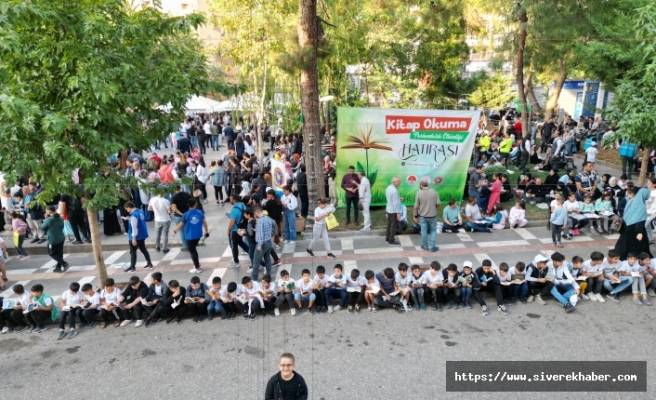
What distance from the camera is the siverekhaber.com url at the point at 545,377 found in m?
5.72

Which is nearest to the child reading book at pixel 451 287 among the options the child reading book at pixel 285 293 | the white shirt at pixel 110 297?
the child reading book at pixel 285 293

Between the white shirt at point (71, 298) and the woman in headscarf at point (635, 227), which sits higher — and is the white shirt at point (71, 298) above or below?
below

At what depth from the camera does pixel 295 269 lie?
31.4ft

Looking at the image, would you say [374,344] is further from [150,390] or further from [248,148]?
[248,148]

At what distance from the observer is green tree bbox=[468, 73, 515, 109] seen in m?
25.8

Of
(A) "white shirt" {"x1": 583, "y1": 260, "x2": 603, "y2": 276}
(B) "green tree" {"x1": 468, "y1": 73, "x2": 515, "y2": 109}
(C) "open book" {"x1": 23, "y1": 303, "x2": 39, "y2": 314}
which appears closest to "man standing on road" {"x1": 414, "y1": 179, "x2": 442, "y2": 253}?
(A) "white shirt" {"x1": 583, "y1": 260, "x2": 603, "y2": 276}

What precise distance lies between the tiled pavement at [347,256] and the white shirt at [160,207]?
0.84 m

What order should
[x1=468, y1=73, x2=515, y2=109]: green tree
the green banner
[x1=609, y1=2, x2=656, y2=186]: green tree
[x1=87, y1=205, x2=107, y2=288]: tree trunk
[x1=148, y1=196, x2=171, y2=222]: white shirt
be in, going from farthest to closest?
[x1=468, y1=73, x2=515, y2=109]: green tree, the green banner, [x1=148, y1=196, x2=171, y2=222]: white shirt, [x1=609, y1=2, x2=656, y2=186]: green tree, [x1=87, y1=205, x2=107, y2=288]: tree trunk

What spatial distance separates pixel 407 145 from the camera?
1189cm

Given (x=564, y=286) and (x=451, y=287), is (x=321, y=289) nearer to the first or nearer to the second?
(x=451, y=287)

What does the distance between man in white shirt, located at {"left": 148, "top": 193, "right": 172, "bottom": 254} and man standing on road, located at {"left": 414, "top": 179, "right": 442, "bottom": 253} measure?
17.4 feet

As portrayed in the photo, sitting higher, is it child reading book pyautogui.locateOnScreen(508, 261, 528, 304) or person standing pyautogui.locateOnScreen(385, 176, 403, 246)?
person standing pyautogui.locateOnScreen(385, 176, 403, 246)

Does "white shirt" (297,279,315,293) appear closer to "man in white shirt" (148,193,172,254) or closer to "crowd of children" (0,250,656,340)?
"crowd of children" (0,250,656,340)

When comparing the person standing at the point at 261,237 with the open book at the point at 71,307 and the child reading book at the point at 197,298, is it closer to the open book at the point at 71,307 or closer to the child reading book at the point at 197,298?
the child reading book at the point at 197,298
